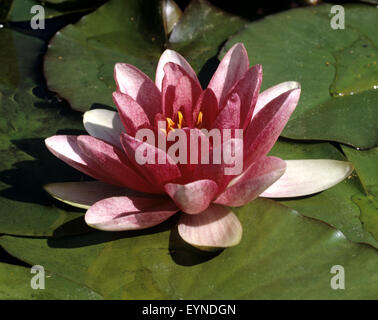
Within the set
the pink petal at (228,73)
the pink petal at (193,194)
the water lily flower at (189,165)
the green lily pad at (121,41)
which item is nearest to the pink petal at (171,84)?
the water lily flower at (189,165)

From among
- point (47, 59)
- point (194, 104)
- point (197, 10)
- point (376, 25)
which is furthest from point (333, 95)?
point (47, 59)

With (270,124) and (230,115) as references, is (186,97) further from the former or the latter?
(270,124)

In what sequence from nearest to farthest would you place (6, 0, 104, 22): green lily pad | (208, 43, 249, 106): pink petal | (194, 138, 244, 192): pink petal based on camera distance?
(194, 138, 244, 192): pink petal → (208, 43, 249, 106): pink petal → (6, 0, 104, 22): green lily pad

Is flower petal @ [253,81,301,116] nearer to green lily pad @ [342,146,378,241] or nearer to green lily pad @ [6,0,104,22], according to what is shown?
green lily pad @ [342,146,378,241]

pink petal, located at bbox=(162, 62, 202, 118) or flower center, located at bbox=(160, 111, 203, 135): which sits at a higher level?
pink petal, located at bbox=(162, 62, 202, 118)

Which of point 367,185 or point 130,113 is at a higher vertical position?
point 130,113

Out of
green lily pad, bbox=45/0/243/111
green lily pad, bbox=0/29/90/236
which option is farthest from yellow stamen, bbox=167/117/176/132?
green lily pad, bbox=45/0/243/111

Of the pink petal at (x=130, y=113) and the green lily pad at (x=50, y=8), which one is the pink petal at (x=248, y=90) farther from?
the green lily pad at (x=50, y=8)

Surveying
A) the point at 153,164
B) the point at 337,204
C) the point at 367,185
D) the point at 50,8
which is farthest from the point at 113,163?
the point at 50,8
